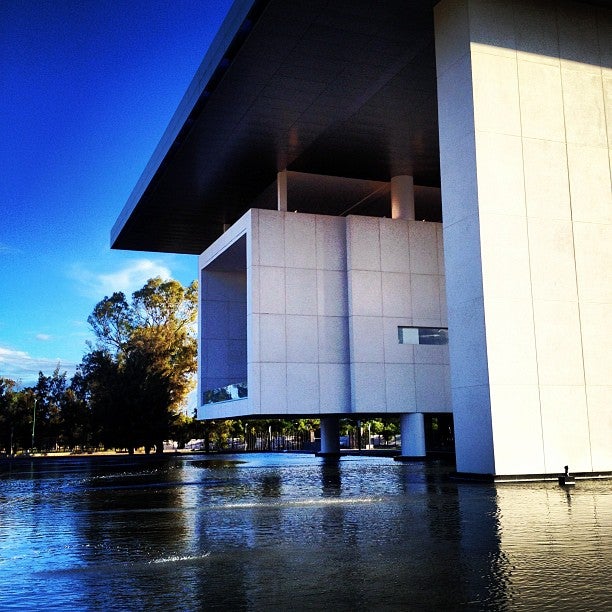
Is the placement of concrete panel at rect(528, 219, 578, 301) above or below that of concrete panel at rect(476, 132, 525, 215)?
below

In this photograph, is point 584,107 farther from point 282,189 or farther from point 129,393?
point 129,393

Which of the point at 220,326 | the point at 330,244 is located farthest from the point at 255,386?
the point at 220,326

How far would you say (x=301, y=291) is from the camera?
28.6m

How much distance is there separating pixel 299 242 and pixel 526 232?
12864mm

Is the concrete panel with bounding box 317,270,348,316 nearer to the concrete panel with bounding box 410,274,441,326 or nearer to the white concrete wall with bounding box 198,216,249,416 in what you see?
the concrete panel with bounding box 410,274,441,326

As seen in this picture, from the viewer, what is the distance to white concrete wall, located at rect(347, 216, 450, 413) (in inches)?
1113

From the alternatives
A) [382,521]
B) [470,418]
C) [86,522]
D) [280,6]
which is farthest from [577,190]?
[86,522]

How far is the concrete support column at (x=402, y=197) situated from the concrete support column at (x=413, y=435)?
7.81 m

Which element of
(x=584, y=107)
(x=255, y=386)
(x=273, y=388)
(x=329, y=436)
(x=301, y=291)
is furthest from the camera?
(x=329, y=436)

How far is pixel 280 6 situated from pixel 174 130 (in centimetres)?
914

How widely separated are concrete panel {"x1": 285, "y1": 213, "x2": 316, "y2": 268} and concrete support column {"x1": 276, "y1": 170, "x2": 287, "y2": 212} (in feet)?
4.26

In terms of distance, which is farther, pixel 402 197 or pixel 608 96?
pixel 402 197

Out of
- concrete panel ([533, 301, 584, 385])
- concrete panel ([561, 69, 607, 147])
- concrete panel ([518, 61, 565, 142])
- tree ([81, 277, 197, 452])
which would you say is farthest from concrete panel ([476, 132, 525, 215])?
tree ([81, 277, 197, 452])

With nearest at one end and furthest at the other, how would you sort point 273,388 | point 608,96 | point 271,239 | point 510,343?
point 510,343, point 608,96, point 273,388, point 271,239
